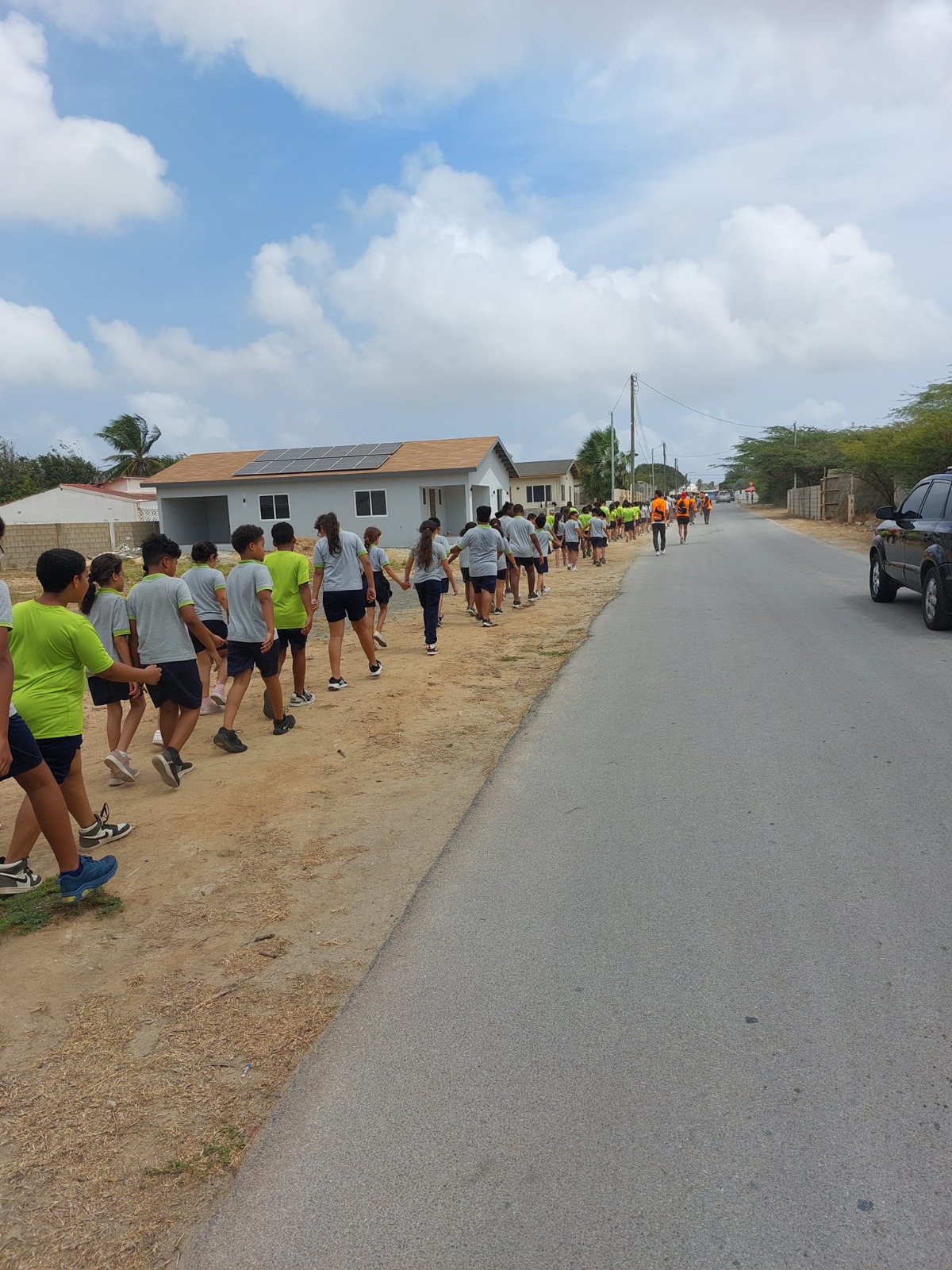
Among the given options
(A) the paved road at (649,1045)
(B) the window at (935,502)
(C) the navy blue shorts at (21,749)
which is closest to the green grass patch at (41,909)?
(C) the navy blue shorts at (21,749)

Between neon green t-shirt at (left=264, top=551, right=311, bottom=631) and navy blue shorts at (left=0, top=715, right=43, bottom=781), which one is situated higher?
neon green t-shirt at (left=264, top=551, right=311, bottom=631)

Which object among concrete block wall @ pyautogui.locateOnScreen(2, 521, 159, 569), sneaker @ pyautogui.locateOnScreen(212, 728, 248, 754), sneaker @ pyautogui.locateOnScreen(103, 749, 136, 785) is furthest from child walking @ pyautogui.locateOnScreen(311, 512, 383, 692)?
concrete block wall @ pyautogui.locateOnScreen(2, 521, 159, 569)

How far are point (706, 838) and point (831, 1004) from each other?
1558 millimetres

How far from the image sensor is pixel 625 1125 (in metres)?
2.73

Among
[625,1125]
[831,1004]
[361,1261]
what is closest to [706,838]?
[831,1004]

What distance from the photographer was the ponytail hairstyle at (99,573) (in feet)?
21.6

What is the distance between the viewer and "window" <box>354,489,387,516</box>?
35.0 m

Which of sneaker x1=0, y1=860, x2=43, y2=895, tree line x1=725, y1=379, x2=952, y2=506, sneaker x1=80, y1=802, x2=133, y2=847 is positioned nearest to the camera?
sneaker x1=0, y1=860, x2=43, y2=895

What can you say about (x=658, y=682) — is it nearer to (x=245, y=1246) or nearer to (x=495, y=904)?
(x=495, y=904)

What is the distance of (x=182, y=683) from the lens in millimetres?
6359

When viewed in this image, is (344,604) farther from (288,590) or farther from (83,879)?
(83,879)

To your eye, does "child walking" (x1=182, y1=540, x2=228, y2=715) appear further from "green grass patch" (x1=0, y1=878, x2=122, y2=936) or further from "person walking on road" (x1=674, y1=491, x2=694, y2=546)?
"person walking on road" (x1=674, y1=491, x2=694, y2=546)

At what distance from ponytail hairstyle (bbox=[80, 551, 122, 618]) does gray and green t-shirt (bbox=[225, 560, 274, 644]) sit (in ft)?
2.87

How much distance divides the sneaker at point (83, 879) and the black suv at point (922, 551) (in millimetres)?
9175
